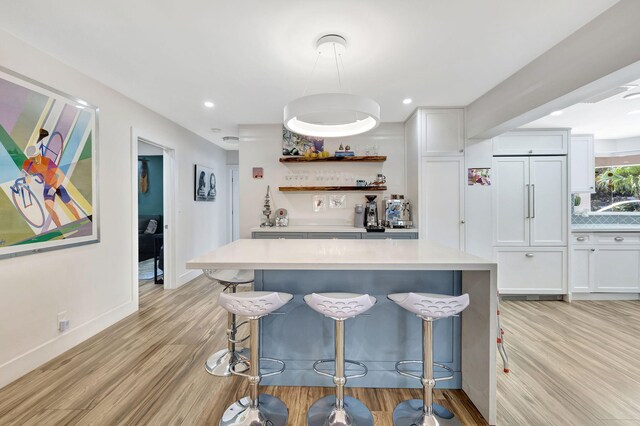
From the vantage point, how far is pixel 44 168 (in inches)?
88.3

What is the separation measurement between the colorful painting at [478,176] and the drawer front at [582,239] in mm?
1467

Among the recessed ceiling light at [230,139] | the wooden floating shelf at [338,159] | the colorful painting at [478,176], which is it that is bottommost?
the colorful painting at [478,176]

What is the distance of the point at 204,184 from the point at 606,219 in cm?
649

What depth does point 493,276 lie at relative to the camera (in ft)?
5.31

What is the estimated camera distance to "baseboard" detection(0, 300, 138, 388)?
79.3 inches

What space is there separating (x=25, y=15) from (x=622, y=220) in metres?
6.97

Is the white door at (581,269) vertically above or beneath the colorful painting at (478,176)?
beneath

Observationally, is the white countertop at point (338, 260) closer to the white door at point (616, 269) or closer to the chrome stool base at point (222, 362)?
the chrome stool base at point (222, 362)

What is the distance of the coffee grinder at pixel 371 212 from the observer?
13.1 ft

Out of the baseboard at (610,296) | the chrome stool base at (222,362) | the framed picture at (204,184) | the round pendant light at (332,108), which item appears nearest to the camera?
the round pendant light at (332,108)

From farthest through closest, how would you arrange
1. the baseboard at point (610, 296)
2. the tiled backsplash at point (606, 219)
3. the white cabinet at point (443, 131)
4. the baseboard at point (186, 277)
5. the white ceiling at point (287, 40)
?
the baseboard at point (186, 277) → the tiled backsplash at point (606, 219) → the baseboard at point (610, 296) → the white cabinet at point (443, 131) → the white ceiling at point (287, 40)

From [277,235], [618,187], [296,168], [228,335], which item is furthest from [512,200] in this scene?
[228,335]

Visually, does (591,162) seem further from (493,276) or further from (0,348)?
(0,348)

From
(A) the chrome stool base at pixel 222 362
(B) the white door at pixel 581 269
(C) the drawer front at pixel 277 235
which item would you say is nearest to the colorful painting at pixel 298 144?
(C) the drawer front at pixel 277 235
